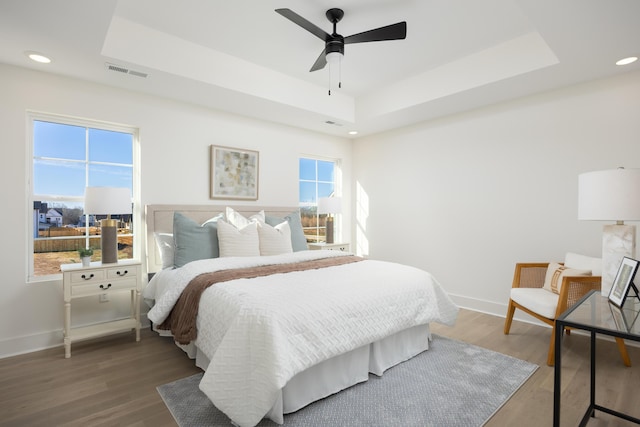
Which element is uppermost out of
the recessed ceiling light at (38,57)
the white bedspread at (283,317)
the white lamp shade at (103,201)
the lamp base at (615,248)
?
the recessed ceiling light at (38,57)

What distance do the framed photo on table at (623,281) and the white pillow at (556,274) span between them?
963 millimetres

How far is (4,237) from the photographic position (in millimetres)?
2811

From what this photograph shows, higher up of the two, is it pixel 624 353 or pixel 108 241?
pixel 108 241

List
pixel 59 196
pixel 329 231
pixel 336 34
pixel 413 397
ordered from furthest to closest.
→ pixel 329 231 < pixel 59 196 < pixel 336 34 < pixel 413 397

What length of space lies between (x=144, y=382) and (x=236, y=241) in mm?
1367

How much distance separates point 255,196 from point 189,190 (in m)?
0.86

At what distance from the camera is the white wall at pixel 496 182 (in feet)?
10.4

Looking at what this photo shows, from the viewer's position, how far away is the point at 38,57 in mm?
2701

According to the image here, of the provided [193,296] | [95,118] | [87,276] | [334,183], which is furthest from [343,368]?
[334,183]

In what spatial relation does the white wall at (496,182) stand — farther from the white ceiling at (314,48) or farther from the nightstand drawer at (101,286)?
the nightstand drawer at (101,286)

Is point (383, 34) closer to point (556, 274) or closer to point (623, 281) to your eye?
point (623, 281)

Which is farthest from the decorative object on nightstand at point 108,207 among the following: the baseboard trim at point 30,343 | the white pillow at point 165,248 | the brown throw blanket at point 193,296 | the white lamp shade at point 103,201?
the brown throw blanket at point 193,296

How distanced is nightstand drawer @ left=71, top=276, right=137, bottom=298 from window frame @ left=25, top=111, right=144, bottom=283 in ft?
1.52

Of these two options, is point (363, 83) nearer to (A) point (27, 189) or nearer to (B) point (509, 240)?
(B) point (509, 240)
